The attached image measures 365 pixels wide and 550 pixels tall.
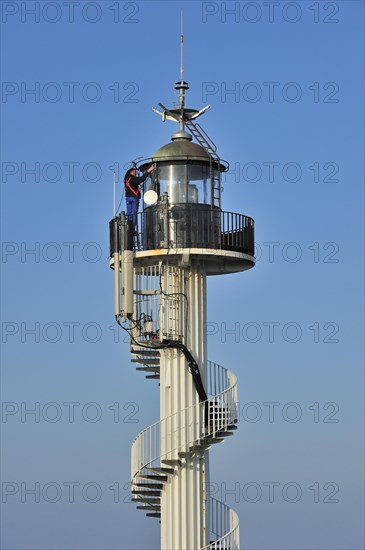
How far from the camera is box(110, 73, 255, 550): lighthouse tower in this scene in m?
53.2

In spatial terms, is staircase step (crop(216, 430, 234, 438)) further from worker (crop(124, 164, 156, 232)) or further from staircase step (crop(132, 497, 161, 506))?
worker (crop(124, 164, 156, 232))

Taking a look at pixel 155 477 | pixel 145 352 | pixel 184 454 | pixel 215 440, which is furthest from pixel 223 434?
pixel 145 352

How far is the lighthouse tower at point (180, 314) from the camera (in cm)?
5316

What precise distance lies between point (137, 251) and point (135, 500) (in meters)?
7.43

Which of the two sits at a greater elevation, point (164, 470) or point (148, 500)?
point (164, 470)

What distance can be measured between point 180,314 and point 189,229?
2.54 m

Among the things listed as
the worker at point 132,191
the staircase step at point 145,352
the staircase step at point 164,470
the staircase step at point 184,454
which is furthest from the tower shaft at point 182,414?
the worker at point 132,191

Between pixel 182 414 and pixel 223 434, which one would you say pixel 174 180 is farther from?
pixel 223 434

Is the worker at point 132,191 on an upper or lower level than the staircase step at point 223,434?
upper

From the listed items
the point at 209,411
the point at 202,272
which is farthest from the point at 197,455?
the point at 202,272

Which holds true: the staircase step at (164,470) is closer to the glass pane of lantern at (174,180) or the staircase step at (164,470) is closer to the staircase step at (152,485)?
the staircase step at (152,485)

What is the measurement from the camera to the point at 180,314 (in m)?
53.9

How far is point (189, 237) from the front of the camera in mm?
53281

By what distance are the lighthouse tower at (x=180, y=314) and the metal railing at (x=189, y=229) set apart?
0.09 ft
